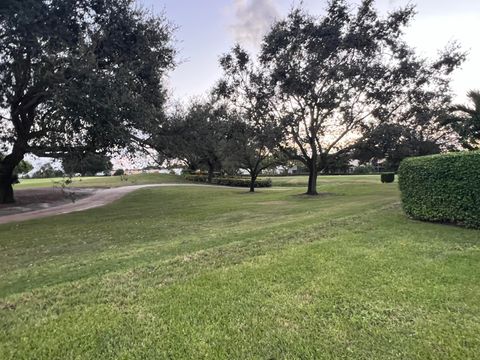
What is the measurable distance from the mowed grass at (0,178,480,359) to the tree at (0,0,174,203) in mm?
5058

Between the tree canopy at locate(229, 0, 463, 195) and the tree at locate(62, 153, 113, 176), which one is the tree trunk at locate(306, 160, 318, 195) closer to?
the tree canopy at locate(229, 0, 463, 195)

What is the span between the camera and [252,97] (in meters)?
20.8

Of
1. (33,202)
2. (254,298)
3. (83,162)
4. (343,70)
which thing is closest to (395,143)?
(343,70)

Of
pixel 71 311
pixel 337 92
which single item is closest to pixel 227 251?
pixel 71 311

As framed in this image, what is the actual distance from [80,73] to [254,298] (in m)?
9.48

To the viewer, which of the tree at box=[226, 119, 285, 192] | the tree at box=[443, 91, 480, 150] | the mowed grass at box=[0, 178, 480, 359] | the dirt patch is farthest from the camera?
the tree at box=[226, 119, 285, 192]

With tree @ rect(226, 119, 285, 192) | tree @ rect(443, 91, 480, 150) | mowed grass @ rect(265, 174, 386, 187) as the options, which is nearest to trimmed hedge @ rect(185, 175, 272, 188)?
mowed grass @ rect(265, 174, 386, 187)

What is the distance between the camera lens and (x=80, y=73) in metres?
10.5

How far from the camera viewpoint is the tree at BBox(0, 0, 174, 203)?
1041 cm

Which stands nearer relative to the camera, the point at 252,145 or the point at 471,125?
the point at 471,125

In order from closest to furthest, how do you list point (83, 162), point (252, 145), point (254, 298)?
1. point (254, 298)
2. point (83, 162)
3. point (252, 145)

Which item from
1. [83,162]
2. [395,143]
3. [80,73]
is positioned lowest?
[83,162]

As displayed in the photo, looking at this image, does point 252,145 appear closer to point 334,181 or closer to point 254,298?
point 334,181

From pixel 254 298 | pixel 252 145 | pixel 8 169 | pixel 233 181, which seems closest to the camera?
pixel 254 298
